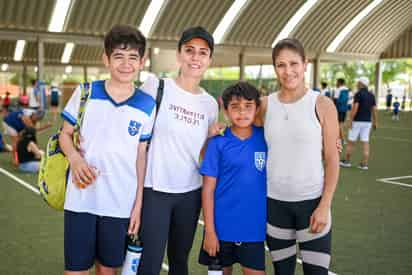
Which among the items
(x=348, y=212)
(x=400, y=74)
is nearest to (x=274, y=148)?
(x=348, y=212)

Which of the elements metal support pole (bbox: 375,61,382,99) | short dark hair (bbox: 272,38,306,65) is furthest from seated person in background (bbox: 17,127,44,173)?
metal support pole (bbox: 375,61,382,99)

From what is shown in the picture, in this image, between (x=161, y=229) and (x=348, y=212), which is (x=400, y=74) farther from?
(x=161, y=229)

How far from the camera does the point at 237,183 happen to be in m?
2.84

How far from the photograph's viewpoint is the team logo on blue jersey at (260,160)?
285cm

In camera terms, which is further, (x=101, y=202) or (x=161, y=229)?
(x=161, y=229)

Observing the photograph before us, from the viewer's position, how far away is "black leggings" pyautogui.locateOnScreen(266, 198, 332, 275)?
9.10 ft

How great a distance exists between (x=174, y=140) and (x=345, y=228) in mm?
3856

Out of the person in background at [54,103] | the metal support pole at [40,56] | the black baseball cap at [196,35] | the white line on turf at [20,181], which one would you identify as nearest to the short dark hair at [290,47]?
the black baseball cap at [196,35]

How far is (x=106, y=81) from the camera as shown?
268 centimetres

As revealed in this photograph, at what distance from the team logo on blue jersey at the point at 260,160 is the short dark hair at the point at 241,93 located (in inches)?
12.3

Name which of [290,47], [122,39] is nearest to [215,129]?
[290,47]

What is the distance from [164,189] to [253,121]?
0.71 m

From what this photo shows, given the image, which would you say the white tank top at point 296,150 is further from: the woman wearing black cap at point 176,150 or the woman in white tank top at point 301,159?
the woman wearing black cap at point 176,150

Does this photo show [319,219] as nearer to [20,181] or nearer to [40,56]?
[20,181]
